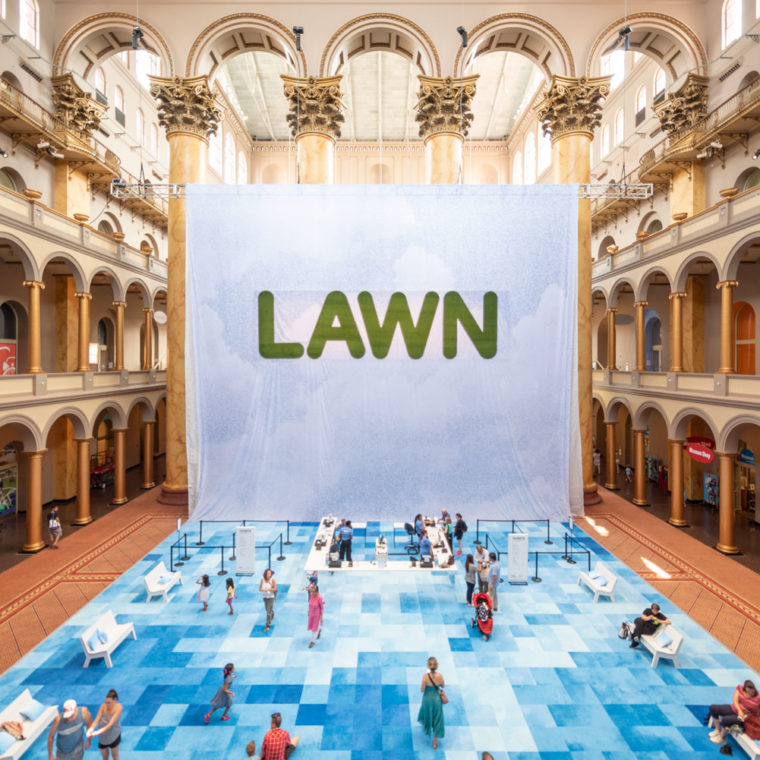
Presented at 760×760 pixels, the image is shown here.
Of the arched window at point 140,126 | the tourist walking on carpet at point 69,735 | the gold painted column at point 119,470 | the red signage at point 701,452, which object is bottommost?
the tourist walking on carpet at point 69,735

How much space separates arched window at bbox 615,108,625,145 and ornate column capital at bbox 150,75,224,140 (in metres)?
18.7

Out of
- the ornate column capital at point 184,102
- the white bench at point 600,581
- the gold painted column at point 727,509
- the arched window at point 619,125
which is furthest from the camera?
the arched window at point 619,125

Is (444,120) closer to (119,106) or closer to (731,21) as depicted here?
(731,21)

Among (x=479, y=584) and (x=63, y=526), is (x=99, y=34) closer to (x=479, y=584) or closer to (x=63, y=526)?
(x=63, y=526)

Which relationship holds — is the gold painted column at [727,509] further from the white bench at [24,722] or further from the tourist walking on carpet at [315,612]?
the white bench at [24,722]

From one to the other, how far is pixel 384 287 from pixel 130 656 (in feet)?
28.9

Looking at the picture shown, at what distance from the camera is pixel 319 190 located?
37.1ft

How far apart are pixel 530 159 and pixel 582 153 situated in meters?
13.1

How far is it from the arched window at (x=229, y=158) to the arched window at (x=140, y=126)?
547 cm

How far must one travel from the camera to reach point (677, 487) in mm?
16484

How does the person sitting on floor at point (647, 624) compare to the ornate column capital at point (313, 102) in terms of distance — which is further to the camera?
the ornate column capital at point (313, 102)

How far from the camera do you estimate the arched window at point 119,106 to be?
21812 mm

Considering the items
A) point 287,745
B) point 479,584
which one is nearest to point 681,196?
point 479,584

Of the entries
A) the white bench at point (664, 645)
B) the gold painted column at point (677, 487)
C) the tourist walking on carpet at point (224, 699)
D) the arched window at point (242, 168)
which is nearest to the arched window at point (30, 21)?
the arched window at point (242, 168)
